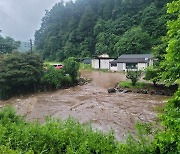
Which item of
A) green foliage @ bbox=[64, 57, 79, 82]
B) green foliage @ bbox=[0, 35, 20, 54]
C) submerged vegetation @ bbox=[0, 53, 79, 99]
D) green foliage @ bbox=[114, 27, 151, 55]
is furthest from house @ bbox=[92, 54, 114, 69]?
green foliage @ bbox=[0, 35, 20, 54]

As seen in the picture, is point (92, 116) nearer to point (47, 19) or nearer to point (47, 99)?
point (47, 99)

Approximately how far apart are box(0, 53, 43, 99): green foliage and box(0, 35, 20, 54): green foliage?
84.8 ft

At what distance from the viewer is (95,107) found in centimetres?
1766

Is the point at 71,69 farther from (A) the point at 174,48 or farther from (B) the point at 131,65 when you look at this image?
(A) the point at 174,48

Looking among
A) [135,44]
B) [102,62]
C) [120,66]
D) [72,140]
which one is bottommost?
[72,140]

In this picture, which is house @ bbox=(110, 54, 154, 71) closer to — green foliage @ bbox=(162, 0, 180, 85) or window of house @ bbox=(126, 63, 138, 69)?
window of house @ bbox=(126, 63, 138, 69)

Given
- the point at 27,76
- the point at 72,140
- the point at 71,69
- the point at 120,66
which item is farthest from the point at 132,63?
the point at 72,140

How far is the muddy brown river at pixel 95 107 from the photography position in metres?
13.9

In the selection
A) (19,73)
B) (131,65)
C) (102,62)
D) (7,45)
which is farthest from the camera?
(7,45)

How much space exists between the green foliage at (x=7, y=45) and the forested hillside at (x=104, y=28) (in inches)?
533

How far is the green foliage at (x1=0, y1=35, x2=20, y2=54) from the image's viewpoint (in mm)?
48812

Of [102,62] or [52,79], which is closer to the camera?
[52,79]

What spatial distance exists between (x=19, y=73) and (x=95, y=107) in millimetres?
9606

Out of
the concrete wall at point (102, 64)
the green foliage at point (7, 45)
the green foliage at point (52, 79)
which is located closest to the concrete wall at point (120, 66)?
the concrete wall at point (102, 64)
